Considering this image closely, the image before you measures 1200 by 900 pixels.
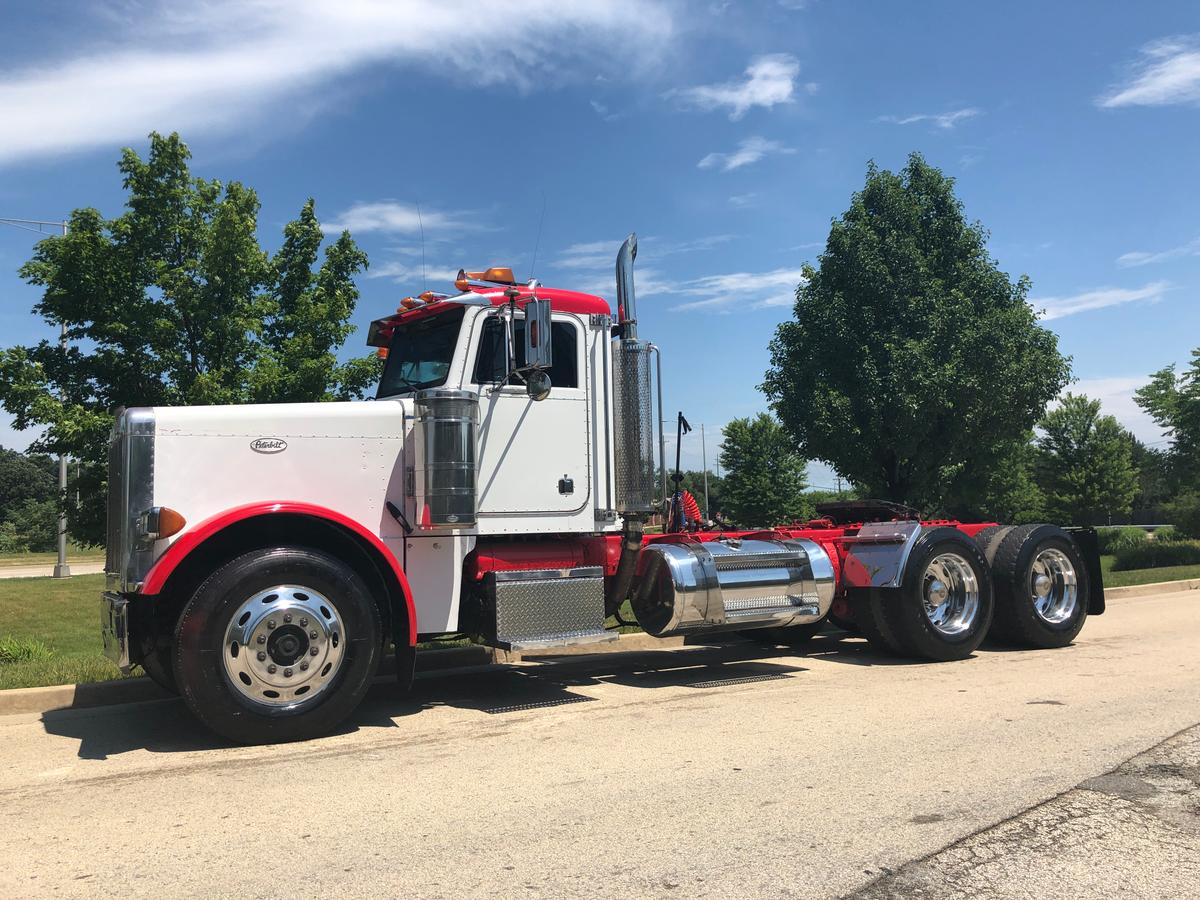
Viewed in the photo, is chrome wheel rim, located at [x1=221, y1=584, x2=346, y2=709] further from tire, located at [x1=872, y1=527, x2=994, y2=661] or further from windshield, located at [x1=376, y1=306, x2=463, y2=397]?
tire, located at [x1=872, y1=527, x2=994, y2=661]

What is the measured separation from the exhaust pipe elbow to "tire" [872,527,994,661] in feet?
11.2

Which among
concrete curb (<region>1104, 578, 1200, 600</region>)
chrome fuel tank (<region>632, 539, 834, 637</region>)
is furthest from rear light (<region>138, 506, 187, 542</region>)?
concrete curb (<region>1104, 578, 1200, 600</region>)

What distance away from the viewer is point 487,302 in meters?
7.18

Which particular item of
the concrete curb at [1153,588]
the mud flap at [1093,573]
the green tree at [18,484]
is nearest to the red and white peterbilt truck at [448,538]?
the mud flap at [1093,573]

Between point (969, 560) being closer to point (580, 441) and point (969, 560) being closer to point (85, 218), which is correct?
point (580, 441)

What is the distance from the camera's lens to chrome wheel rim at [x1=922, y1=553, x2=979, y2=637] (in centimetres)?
899

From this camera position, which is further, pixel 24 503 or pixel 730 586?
pixel 24 503

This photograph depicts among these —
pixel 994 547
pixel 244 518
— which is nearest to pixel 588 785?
pixel 244 518

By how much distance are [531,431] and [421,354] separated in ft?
3.58

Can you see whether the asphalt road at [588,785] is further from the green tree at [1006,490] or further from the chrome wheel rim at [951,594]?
the green tree at [1006,490]

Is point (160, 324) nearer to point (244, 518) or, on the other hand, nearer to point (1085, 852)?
point (244, 518)

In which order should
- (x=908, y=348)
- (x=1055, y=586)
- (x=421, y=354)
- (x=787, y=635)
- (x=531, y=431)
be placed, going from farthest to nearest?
(x=908, y=348)
(x=787, y=635)
(x=1055, y=586)
(x=421, y=354)
(x=531, y=431)

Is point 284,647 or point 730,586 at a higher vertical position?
point 730,586

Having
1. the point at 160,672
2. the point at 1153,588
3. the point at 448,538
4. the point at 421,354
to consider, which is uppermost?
the point at 421,354
